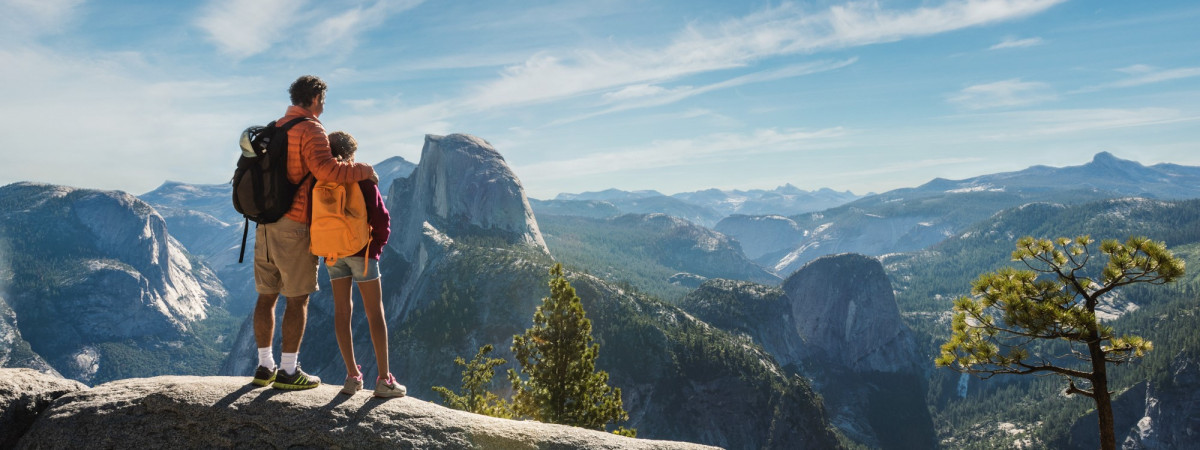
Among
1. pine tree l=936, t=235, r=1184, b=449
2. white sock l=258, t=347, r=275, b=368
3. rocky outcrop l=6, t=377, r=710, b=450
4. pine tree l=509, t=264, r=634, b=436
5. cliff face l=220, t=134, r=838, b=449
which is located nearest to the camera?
rocky outcrop l=6, t=377, r=710, b=450

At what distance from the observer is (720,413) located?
112 meters

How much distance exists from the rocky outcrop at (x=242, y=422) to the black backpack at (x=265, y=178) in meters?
2.31

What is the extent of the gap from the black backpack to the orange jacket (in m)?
0.08

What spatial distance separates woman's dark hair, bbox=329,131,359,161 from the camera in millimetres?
8984

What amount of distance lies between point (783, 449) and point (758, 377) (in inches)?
559

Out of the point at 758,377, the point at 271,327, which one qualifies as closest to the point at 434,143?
the point at 758,377

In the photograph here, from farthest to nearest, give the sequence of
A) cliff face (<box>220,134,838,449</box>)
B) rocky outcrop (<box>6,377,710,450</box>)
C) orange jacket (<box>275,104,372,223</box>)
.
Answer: cliff face (<box>220,134,838,449</box>)
orange jacket (<box>275,104,372,223</box>)
rocky outcrop (<box>6,377,710,450</box>)

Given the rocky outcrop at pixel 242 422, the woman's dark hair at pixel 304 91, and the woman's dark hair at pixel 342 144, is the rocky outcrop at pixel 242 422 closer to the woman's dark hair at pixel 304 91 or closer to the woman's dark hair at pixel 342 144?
the woman's dark hair at pixel 342 144

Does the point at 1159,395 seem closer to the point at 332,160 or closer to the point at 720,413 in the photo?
the point at 720,413

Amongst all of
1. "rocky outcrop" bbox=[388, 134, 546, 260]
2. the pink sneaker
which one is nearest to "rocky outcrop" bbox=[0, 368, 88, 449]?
the pink sneaker

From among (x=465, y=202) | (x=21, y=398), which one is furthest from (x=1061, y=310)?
(x=465, y=202)

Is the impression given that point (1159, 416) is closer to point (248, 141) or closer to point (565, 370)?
point (565, 370)

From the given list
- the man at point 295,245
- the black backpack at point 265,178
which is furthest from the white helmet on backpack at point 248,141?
the man at point 295,245

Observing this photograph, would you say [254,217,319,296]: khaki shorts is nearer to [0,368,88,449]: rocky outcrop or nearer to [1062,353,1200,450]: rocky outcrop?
[0,368,88,449]: rocky outcrop
